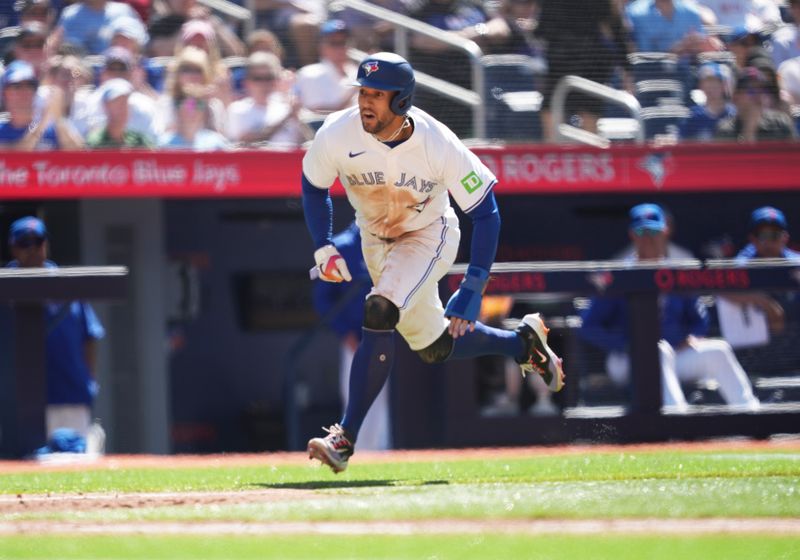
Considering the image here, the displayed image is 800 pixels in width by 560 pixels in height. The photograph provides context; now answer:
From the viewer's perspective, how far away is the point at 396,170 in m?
5.88

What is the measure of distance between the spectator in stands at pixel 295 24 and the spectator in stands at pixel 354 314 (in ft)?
6.37

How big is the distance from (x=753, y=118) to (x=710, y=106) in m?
0.36

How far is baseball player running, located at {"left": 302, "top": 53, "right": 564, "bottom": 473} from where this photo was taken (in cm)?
576

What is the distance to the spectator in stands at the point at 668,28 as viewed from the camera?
11273 millimetres

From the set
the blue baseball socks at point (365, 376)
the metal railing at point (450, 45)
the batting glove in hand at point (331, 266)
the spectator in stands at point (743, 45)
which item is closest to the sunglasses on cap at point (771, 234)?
the spectator in stands at point (743, 45)

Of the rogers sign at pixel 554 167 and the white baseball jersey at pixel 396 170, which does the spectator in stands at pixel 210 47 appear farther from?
the white baseball jersey at pixel 396 170

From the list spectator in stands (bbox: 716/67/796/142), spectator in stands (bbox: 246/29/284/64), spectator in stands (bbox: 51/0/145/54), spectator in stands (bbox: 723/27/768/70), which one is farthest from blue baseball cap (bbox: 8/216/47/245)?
spectator in stands (bbox: 723/27/768/70)

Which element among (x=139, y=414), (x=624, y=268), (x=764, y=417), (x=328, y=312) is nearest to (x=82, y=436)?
(x=328, y=312)

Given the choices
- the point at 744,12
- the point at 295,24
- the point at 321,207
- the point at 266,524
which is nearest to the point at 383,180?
the point at 321,207

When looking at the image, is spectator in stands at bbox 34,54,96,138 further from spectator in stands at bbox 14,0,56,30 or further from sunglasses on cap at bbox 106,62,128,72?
spectator in stands at bbox 14,0,56,30

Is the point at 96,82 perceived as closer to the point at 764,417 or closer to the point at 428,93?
the point at 428,93

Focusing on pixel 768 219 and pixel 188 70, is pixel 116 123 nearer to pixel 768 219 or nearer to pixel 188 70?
pixel 188 70

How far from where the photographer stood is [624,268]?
29.7ft

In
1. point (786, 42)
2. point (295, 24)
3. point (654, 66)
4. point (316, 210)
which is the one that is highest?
point (295, 24)
